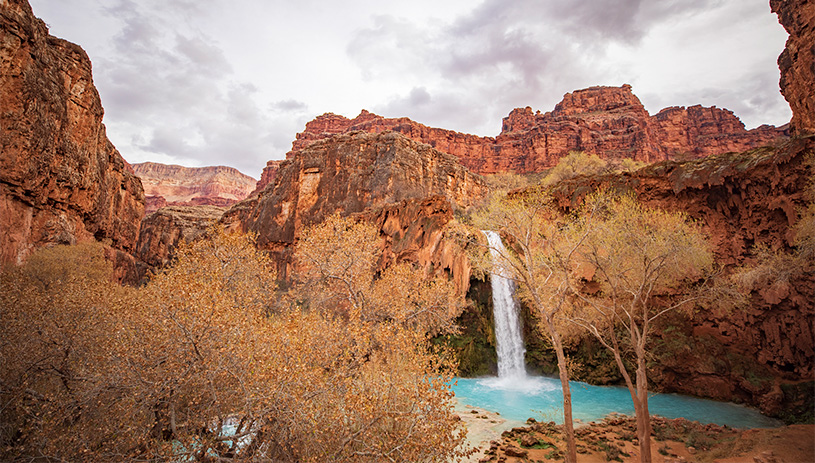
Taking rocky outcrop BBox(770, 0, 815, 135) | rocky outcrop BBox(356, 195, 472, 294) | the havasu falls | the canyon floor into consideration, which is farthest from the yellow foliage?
rocky outcrop BBox(770, 0, 815, 135)

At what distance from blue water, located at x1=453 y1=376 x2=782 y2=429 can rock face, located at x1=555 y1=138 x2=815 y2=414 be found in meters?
1.23

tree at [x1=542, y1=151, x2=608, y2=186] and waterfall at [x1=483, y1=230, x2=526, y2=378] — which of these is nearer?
A: waterfall at [x1=483, y1=230, x2=526, y2=378]

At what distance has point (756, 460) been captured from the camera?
9.02 meters

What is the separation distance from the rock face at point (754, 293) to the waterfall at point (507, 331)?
8476 millimetres

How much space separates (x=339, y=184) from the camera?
53.4m

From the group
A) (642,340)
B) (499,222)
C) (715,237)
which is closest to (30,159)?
(499,222)

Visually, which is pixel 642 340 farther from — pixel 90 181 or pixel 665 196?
pixel 90 181

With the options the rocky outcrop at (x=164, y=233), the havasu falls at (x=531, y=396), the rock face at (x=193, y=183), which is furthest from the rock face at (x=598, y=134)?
the rock face at (x=193, y=183)

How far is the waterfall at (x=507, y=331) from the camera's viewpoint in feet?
81.5

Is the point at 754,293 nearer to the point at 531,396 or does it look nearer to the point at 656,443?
the point at 656,443

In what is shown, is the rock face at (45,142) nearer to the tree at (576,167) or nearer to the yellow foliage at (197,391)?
the yellow foliage at (197,391)

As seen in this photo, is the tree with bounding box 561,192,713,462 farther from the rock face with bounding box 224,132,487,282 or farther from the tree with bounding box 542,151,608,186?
the rock face with bounding box 224,132,487,282

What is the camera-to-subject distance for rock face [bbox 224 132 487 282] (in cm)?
5175

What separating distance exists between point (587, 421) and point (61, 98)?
38687mm
